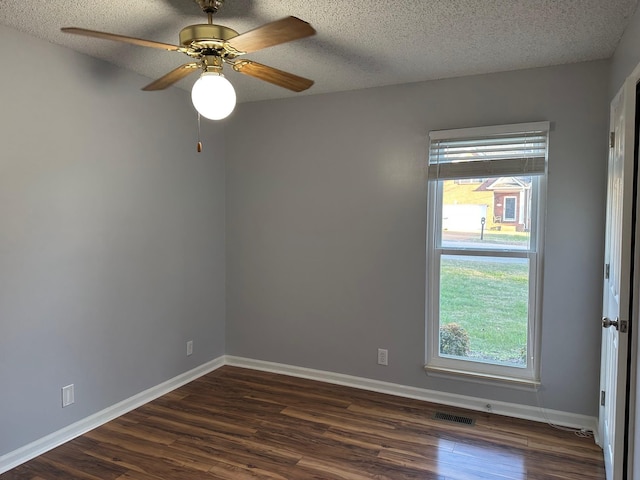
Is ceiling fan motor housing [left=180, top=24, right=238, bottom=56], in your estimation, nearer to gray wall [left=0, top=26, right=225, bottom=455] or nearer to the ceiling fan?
the ceiling fan

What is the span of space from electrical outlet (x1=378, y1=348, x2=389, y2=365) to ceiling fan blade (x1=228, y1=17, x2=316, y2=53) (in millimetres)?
2440

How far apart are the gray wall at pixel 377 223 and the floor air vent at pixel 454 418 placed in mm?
233

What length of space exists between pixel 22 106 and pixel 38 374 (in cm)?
150

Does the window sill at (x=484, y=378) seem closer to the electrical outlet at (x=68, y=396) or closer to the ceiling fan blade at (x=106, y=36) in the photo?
the electrical outlet at (x=68, y=396)

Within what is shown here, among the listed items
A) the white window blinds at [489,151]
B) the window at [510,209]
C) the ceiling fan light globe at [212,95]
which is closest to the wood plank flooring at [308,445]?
the window at [510,209]

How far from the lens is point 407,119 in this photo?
338 cm

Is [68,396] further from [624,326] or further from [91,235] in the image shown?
[624,326]

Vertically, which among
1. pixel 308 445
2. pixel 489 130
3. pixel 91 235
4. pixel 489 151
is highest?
pixel 489 130

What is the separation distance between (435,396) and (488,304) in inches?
31.1

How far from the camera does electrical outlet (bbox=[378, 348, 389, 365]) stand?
140 inches

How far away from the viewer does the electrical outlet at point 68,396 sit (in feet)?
9.10

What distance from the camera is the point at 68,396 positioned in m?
2.80

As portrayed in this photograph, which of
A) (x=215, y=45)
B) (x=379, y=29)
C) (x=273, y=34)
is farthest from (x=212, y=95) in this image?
(x=379, y=29)

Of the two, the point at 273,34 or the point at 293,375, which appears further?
the point at 293,375
